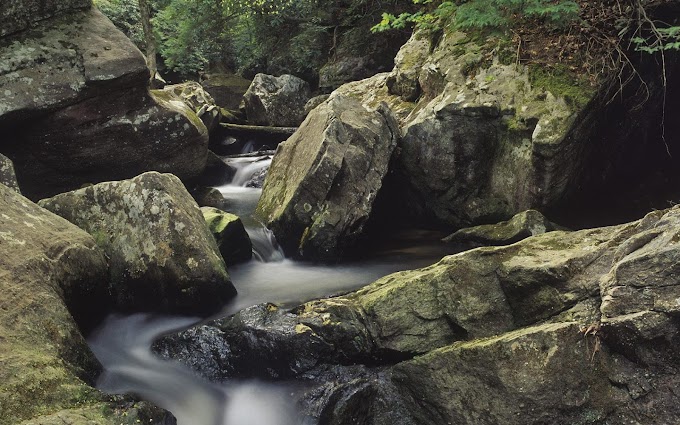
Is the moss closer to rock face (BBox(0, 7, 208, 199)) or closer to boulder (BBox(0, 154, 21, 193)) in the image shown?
rock face (BBox(0, 7, 208, 199))

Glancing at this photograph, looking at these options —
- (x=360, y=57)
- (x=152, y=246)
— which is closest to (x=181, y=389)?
(x=152, y=246)

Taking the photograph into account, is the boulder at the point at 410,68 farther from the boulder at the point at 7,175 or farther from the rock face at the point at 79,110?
the boulder at the point at 7,175

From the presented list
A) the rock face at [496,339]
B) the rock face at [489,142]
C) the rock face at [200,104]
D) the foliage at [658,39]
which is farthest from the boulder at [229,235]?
the rock face at [200,104]

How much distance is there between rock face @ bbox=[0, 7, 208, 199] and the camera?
24.3 ft

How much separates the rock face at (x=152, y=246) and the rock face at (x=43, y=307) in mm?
341

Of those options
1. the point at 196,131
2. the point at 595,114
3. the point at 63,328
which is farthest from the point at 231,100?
the point at 63,328

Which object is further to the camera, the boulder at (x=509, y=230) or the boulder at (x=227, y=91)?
the boulder at (x=227, y=91)

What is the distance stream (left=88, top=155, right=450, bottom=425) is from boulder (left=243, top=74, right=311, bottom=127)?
9384 millimetres

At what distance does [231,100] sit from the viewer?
2069 cm

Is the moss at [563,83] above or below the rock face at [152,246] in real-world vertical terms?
above

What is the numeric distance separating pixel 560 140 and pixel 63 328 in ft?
21.1

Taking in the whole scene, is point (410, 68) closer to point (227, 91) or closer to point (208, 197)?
point (208, 197)

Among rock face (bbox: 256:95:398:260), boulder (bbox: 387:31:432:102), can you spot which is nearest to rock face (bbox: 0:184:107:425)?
rock face (bbox: 256:95:398:260)

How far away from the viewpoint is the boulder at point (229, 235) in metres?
7.00
